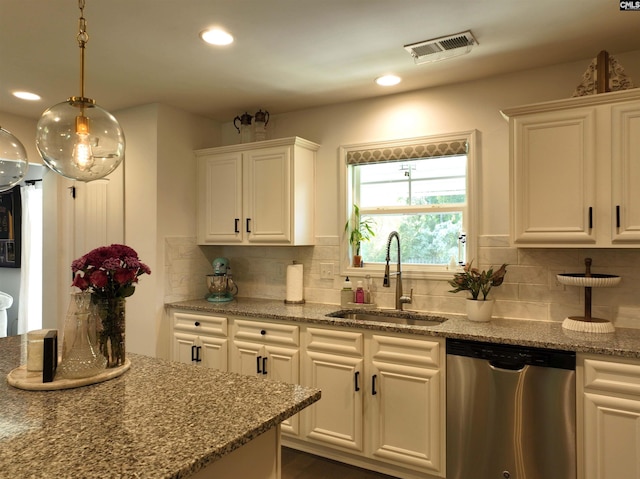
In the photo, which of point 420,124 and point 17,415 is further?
point 420,124

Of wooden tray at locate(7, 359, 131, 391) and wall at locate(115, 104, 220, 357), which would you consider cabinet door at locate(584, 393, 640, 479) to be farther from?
wall at locate(115, 104, 220, 357)

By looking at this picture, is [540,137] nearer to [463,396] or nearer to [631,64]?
[631,64]

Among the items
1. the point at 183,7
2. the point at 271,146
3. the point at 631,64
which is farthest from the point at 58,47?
the point at 631,64

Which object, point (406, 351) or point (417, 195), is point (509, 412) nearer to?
point (406, 351)

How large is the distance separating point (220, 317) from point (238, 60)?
180cm

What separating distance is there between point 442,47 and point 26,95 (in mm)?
3065

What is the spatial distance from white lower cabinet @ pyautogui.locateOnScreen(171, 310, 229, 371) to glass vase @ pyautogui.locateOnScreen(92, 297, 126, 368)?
5.22ft

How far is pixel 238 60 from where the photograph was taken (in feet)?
9.14

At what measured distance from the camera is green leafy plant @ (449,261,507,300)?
2.79 meters

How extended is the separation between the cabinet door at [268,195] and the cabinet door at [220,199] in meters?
0.10

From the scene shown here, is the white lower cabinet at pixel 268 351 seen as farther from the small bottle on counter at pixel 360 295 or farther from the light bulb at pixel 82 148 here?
the light bulb at pixel 82 148

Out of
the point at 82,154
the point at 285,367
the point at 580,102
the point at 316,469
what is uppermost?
the point at 580,102

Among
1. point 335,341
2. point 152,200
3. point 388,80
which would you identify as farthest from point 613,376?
point 152,200

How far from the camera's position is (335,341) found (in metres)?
2.89
